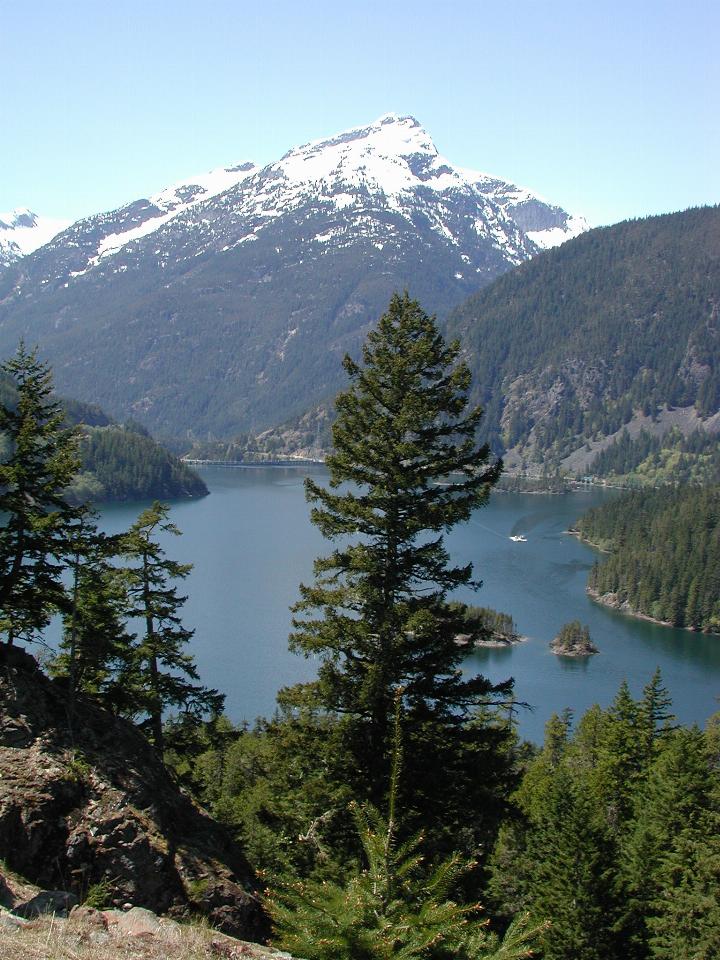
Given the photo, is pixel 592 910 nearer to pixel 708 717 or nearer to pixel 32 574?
pixel 32 574

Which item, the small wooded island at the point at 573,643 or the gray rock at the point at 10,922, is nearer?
the gray rock at the point at 10,922

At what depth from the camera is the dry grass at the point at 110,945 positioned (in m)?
8.65

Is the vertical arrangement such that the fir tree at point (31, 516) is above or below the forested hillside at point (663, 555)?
above

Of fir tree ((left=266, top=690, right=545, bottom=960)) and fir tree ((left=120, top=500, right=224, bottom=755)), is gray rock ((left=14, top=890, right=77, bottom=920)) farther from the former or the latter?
fir tree ((left=120, top=500, right=224, bottom=755))

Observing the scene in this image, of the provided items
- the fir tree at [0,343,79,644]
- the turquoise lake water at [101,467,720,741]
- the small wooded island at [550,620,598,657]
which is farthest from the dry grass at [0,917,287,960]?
the small wooded island at [550,620,598,657]

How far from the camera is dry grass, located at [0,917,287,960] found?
8.65 metres

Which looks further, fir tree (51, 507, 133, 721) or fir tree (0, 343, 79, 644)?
fir tree (51, 507, 133, 721)

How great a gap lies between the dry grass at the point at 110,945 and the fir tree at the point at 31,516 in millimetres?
6679

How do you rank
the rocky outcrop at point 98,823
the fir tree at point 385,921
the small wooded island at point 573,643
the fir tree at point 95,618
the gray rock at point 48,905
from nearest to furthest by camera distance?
the fir tree at point 385,921 → the gray rock at point 48,905 → the rocky outcrop at point 98,823 → the fir tree at point 95,618 → the small wooded island at point 573,643

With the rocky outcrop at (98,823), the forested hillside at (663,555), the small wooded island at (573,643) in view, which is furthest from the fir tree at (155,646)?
the forested hillside at (663,555)

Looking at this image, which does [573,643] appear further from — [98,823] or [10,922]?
[10,922]

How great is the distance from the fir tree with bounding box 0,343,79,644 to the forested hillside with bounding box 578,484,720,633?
121 meters

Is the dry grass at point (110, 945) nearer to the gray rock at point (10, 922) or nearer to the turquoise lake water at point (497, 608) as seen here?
the gray rock at point (10, 922)

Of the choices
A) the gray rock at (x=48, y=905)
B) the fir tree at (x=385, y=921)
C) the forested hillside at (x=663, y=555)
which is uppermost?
the fir tree at (x=385, y=921)
